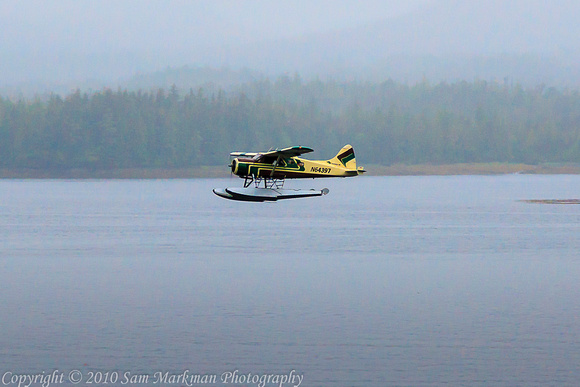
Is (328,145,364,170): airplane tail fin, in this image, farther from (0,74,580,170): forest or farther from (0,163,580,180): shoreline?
(0,74,580,170): forest

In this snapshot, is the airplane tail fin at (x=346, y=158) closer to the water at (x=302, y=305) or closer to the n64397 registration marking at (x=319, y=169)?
the n64397 registration marking at (x=319, y=169)

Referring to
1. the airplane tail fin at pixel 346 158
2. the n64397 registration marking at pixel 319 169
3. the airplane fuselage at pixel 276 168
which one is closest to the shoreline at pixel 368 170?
the airplane tail fin at pixel 346 158

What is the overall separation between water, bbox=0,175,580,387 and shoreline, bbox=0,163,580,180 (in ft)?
369

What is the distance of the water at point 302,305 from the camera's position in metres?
14.4

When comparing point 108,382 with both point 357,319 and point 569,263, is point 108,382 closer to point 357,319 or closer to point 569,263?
point 357,319

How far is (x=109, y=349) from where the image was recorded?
1523cm

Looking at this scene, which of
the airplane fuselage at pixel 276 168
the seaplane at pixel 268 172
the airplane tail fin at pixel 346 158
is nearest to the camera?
the seaplane at pixel 268 172

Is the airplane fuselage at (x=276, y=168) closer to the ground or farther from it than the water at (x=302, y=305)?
farther from it

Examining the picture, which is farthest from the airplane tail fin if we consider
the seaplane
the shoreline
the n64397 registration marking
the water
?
the shoreline

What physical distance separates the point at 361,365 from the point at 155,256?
15361mm

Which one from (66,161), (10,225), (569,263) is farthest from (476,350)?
(66,161)

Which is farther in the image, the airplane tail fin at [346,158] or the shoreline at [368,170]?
the shoreline at [368,170]

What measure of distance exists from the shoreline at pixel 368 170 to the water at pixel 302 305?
369 feet

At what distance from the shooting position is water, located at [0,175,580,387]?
1444cm
